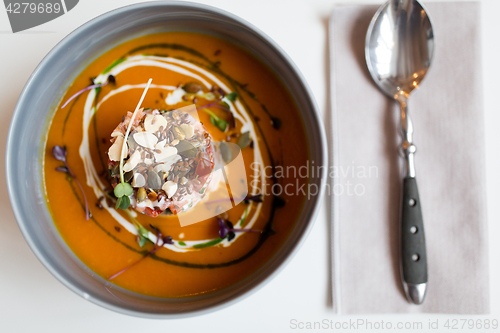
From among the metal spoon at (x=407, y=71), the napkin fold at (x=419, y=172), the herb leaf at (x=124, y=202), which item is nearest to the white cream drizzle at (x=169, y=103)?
the herb leaf at (x=124, y=202)

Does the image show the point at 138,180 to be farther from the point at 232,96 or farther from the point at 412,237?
the point at 412,237

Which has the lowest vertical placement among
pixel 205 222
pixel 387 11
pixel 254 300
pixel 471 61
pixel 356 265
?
pixel 254 300

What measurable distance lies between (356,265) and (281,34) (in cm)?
73

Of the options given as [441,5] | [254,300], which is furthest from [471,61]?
[254,300]

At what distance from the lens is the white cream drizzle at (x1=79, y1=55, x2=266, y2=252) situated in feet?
3.17

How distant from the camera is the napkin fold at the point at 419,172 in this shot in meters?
0.97

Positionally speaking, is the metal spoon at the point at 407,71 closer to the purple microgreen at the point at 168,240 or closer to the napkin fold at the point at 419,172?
the napkin fold at the point at 419,172

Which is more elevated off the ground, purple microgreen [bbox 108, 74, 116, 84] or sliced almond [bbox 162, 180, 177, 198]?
purple microgreen [bbox 108, 74, 116, 84]

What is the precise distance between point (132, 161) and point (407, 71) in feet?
2.74

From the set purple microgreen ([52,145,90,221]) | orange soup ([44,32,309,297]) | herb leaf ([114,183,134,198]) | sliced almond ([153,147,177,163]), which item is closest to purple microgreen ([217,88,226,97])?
orange soup ([44,32,309,297])

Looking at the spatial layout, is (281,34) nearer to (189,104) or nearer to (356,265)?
(189,104)

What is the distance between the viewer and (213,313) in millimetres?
984

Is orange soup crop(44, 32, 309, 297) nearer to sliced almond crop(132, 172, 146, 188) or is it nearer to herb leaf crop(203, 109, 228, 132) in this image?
herb leaf crop(203, 109, 228, 132)

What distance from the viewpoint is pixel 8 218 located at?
38.6 inches
